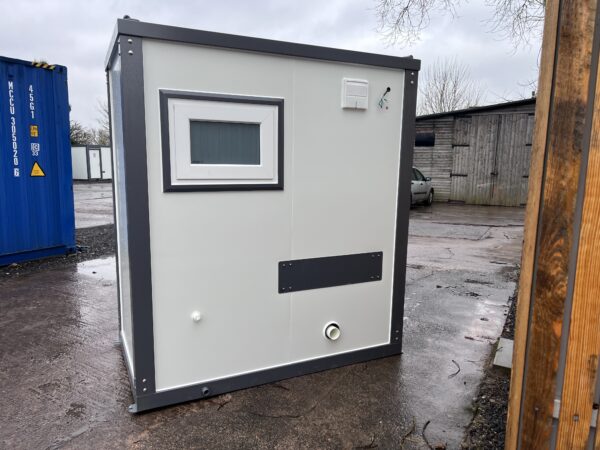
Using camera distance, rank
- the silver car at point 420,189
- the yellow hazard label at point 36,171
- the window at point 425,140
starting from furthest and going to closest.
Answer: the window at point 425,140 < the silver car at point 420,189 < the yellow hazard label at point 36,171

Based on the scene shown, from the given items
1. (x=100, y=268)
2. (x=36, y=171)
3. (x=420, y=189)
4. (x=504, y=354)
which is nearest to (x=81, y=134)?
(x=420, y=189)

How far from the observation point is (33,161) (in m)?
5.83

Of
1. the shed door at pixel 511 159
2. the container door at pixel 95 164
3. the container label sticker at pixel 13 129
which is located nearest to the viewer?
the container label sticker at pixel 13 129

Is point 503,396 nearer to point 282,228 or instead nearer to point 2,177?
point 282,228

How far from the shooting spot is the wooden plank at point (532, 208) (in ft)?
4.30

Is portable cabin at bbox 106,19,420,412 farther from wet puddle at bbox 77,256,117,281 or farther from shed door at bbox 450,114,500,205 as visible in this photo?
shed door at bbox 450,114,500,205

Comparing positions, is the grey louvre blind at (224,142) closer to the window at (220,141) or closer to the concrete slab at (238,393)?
the window at (220,141)

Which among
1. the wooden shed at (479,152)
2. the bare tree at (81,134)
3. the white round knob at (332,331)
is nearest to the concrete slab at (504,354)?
the white round knob at (332,331)

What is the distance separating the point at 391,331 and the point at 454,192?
14.6 metres

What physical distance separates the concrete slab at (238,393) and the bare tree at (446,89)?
23911 millimetres

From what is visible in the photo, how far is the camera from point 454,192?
54.4 feet

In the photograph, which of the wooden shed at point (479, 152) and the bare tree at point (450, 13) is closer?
the bare tree at point (450, 13)

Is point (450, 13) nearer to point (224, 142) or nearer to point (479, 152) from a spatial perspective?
point (224, 142)

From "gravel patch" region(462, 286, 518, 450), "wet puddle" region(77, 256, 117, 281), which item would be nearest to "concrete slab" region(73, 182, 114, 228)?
"wet puddle" region(77, 256, 117, 281)
